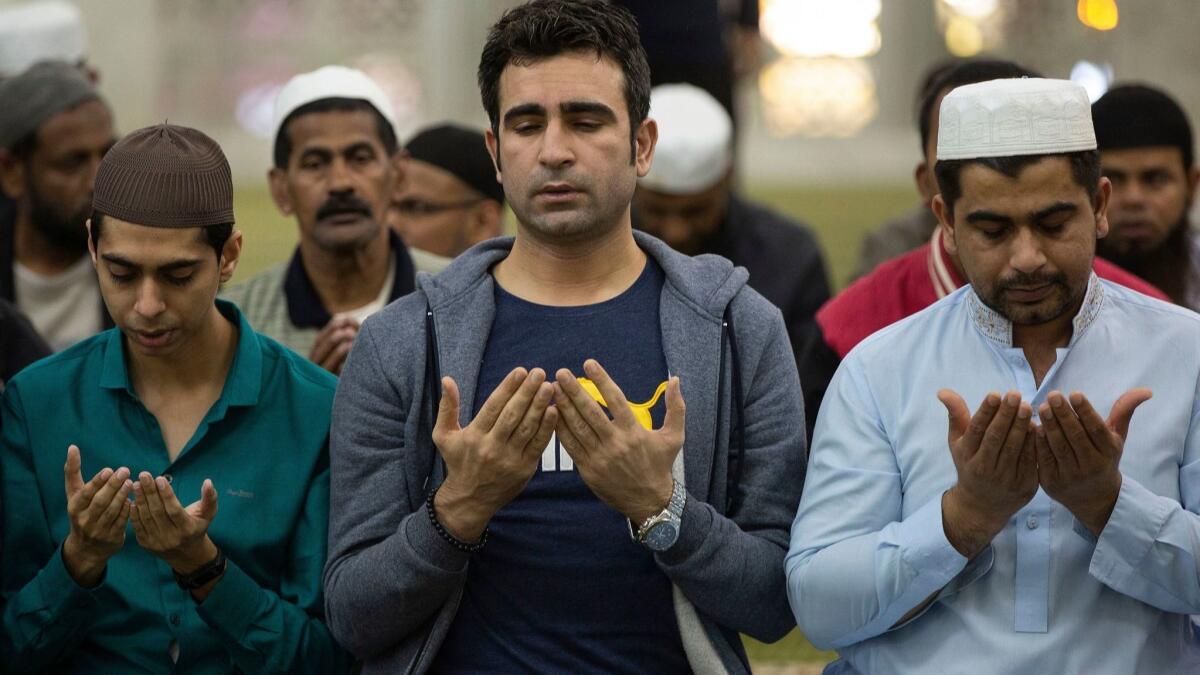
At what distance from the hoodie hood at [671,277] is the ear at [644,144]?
14 cm

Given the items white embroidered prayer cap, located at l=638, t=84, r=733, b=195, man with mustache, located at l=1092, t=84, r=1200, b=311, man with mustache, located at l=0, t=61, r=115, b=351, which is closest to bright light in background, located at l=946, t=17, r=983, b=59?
white embroidered prayer cap, located at l=638, t=84, r=733, b=195

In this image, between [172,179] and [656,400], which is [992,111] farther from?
[172,179]

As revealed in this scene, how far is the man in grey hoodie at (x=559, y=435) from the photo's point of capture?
350cm

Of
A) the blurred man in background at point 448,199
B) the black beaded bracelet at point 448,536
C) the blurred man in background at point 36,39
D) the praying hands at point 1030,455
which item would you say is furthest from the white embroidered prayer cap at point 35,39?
the praying hands at point 1030,455

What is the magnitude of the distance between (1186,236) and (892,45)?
14332 mm

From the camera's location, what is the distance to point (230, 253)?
3.92 meters

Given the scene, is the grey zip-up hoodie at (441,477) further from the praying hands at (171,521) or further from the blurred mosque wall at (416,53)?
the blurred mosque wall at (416,53)

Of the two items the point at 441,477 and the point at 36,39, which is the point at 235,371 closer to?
the point at 441,477

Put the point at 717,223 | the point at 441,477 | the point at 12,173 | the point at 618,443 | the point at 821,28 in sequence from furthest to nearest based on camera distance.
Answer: the point at 821,28 → the point at 717,223 → the point at 12,173 → the point at 441,477 → the point at 618,443

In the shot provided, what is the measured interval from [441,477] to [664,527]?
508 millimetres

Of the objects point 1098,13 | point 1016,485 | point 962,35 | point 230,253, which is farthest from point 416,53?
point 1016,485

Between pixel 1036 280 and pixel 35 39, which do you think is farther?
pixel 35 39

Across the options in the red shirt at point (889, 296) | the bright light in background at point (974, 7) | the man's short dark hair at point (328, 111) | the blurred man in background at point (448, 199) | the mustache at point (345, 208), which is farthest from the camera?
the bright light in background at point (974, 7)

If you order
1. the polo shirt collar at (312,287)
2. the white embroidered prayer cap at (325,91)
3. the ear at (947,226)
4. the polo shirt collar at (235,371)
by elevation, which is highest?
the ear at (947,226)
